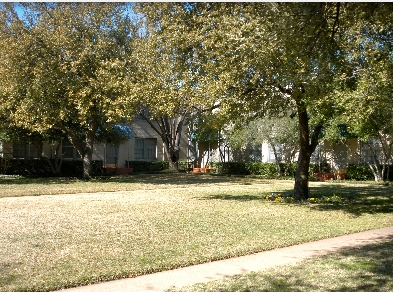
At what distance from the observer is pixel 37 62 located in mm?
20375

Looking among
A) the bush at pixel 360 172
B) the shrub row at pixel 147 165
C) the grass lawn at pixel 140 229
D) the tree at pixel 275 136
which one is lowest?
the grass lawn at pixel 140 229

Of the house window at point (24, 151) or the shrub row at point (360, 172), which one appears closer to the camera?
the shrub row at point (360, 172)

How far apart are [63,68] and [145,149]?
1808 centimetres

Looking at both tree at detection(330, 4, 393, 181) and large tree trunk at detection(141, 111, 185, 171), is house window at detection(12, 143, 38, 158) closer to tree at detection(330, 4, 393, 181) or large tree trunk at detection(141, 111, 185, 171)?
large tree trunk at detection(141, 111, 185, 171)

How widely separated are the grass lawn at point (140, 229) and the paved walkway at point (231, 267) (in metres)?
0.21

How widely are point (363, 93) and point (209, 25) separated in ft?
15.6

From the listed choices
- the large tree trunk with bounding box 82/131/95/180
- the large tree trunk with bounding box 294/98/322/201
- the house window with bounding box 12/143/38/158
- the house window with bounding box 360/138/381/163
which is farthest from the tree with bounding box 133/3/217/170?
the house window with bounding box 12/143/38/158

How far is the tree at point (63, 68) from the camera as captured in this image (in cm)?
1983

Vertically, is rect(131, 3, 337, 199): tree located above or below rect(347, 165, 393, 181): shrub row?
above

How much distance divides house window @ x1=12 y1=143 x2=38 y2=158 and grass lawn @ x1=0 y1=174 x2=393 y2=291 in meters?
14.4

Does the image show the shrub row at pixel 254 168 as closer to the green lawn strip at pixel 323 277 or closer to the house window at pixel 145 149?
the house window at pixel 145 149

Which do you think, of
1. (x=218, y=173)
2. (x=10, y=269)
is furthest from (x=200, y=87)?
(x=218, y=173)

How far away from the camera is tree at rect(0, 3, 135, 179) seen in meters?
19.8

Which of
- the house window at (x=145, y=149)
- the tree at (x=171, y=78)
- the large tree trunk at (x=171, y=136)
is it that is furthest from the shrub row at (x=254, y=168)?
the tree at (x=171, y=78)
